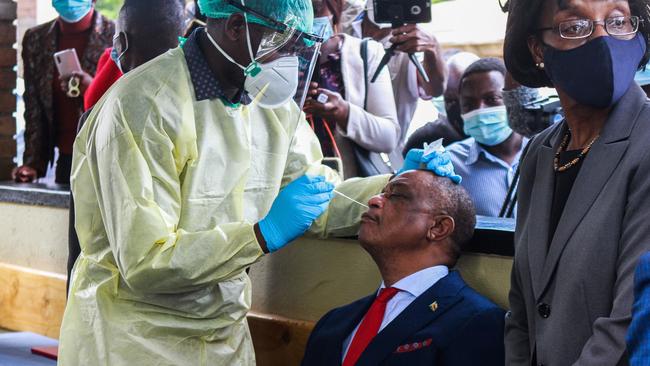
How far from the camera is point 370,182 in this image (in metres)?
3.06

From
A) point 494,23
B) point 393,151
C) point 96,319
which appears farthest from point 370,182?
point 494,23

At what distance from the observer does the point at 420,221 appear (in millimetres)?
2885

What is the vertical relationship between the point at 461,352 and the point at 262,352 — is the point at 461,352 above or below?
above

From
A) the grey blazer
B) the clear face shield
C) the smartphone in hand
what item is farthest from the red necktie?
the smartphone in hand

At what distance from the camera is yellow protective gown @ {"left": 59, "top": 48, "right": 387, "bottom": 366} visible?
2.55m

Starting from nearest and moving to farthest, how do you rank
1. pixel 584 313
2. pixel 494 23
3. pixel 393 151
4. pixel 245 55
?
pixel 584 313 → pixel 245 55 → pixel 393 151 → pixel 494 23

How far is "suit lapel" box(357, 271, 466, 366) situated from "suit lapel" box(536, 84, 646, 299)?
67 centimetres

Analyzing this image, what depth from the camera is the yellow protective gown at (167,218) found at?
2553mm

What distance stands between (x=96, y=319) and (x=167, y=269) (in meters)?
0.35

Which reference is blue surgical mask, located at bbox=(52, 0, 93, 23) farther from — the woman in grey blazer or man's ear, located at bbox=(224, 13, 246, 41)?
the woman in grey blazer

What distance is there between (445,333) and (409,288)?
215mm

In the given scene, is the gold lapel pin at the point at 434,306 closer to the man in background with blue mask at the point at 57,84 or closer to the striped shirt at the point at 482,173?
the striped shirt at the point at 482,173

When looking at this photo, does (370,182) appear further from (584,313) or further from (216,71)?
(584,313)

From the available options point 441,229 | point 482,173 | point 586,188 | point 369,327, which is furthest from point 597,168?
point 482,173
